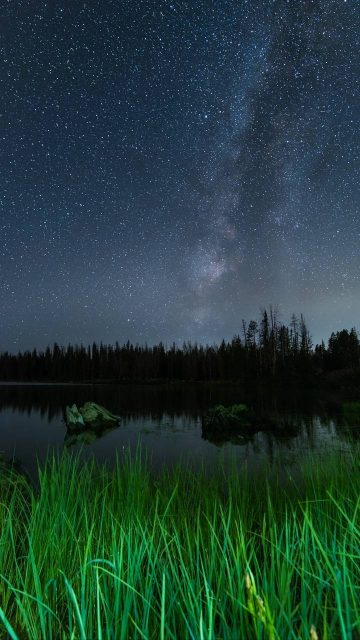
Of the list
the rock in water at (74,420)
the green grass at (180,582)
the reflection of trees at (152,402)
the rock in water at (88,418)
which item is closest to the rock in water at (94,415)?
the rock in water at (88,418)

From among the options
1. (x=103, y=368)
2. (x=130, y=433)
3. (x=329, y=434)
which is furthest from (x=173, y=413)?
(x=103, y=368)

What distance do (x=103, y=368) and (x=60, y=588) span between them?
110 meters

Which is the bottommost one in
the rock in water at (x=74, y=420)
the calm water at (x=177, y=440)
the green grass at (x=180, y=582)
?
the calm water at (x=177, y=440)

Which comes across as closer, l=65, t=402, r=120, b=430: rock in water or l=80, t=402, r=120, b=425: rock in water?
l=65, t=402, r=120, b=430: rock in water

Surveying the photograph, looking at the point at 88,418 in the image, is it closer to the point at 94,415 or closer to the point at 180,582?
the point at 94,415

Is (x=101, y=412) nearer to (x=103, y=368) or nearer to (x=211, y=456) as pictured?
(x=211, y=456)

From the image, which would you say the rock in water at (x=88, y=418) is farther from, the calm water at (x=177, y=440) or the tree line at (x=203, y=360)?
the tree line at (x=203, y=360)

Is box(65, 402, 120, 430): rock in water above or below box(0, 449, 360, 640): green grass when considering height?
below

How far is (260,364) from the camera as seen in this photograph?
273ft

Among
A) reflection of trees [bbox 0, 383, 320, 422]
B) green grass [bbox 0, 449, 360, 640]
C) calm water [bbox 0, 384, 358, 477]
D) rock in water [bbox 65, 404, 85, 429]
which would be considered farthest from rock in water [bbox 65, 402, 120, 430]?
green grass [bbox 0, 449, 360, 640]

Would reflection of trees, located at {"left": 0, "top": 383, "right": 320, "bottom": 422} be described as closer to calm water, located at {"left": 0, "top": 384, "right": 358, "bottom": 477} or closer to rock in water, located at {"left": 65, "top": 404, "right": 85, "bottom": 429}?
calm water, located at {"left": 0, "top": 384, "right": 358, "bottom": 477}

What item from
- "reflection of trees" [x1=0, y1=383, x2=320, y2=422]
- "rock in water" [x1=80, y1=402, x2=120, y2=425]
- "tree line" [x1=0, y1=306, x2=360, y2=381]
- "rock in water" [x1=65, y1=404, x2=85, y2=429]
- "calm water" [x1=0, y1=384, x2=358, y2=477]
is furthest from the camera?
"tree line" [x1=0, y1=306, x2=360, y2=381]

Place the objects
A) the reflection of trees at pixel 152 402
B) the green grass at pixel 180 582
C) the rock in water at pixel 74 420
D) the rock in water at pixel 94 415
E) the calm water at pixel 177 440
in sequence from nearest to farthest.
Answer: the green grass at pixel 180 582, the calm water at pixel 177 440, the rock in water at pixel 74 420, the rock in water at pixel 94 415, the reflection of trees at pixel 152 402

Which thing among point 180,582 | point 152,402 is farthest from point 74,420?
point 180,582
